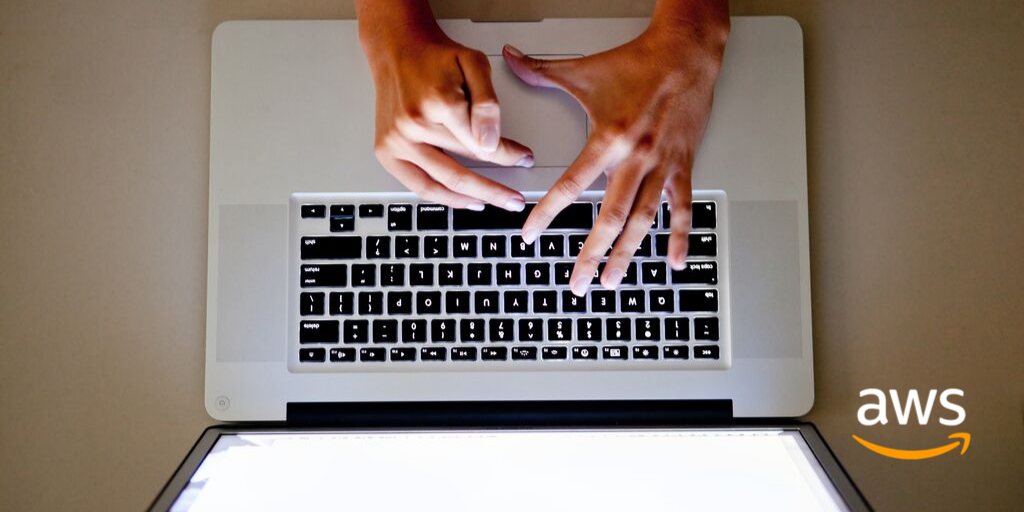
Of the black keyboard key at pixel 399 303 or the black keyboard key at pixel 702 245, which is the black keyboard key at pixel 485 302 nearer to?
the black keyboard key at pixel 399 303

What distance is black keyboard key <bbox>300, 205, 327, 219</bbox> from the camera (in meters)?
0.66

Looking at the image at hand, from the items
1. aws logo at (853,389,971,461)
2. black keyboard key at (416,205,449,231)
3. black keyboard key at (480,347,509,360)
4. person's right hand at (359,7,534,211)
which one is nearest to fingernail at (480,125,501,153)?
person's right hand at (359,7,534,211)

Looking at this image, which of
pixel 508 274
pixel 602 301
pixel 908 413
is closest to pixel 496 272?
pixel 508 274

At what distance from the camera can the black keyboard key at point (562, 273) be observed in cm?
66

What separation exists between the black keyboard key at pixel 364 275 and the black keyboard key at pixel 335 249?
0.04 ft

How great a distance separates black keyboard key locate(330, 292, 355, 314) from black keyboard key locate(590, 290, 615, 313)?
0.82 ft

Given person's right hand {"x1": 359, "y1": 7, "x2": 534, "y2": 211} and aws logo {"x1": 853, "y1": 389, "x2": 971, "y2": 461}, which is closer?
person's right hand {"x1": 359, "y1": 7, "x2": 534, "y2": 211}

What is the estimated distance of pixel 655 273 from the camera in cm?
65

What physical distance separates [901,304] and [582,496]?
0.41 m

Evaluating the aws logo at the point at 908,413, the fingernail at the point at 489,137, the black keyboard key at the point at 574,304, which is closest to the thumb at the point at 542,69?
the fingernail at the point at 489,137

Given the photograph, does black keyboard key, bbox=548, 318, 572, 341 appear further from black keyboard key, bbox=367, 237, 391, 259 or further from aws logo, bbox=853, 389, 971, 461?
aws logo, bbox=853, 389, 971, 461

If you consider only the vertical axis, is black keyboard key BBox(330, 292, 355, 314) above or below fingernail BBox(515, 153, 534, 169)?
below

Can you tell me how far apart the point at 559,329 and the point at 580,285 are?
57mm

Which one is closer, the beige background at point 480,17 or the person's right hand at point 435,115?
the person's right hand at point 435,115
